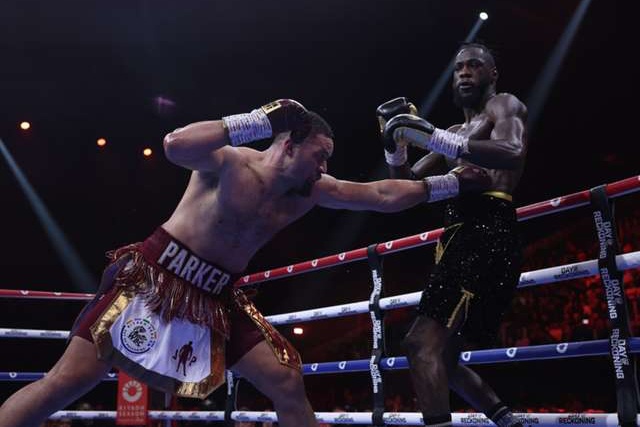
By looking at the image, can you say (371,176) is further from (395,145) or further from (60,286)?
(395,145)

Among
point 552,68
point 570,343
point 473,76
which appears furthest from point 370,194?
point 552,68

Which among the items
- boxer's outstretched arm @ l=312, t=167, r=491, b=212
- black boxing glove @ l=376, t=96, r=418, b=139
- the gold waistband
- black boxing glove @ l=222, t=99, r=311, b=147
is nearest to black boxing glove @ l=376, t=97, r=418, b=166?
black boxing glove @ l=376, t=96, r=418, b=139

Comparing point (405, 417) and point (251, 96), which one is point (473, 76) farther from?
point (251, 96)

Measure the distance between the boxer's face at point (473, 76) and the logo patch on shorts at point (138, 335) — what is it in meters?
1.49

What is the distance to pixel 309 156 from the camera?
8.24 ft

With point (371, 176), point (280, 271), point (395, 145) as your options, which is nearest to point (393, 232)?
point (371, 176)

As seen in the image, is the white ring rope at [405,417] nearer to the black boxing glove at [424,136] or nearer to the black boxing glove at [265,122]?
the black boxing glove at [424,136]

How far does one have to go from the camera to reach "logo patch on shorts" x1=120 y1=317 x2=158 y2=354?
2.39 meters

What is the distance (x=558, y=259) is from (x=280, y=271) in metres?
6.63

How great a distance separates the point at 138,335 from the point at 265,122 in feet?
2.83

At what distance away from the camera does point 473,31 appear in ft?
29.0

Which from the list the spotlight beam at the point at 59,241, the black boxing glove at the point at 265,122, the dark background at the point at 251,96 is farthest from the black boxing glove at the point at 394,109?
the spotlight beam at the point at 59,241

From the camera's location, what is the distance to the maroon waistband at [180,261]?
250cm

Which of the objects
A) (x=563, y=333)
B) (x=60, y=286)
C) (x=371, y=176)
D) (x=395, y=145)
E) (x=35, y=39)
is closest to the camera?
(x=395, y=145)
